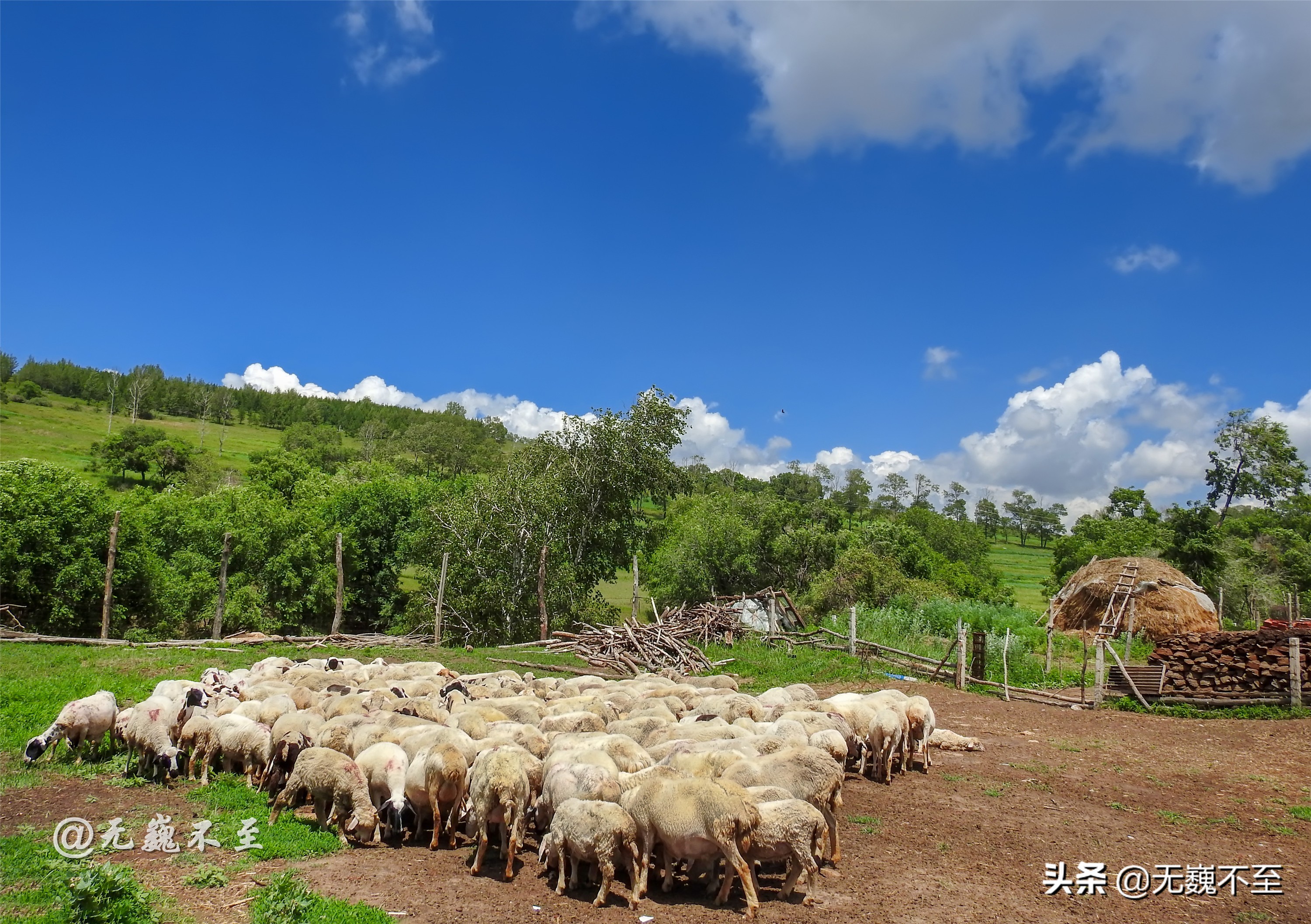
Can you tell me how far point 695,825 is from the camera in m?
6.59

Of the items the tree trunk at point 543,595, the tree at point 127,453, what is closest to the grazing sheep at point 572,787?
the tree trunk at point 543,595

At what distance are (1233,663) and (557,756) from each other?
16.7 meters

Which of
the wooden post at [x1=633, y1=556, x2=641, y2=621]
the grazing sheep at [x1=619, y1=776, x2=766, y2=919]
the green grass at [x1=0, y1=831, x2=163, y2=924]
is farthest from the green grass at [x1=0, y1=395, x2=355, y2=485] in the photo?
the grazing sheep at [x1=619, y1=776, x2=766, y2=919]

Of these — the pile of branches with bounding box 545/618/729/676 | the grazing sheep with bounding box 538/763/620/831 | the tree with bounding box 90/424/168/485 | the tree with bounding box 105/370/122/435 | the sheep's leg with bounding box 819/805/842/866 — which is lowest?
the pile of branches with bounding box 545/618/729/676

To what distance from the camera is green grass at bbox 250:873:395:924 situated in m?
5.62

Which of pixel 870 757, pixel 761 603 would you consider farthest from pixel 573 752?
pixel 761 603

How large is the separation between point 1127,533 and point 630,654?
136 ft

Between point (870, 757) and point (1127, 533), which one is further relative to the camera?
point (1127, 533)

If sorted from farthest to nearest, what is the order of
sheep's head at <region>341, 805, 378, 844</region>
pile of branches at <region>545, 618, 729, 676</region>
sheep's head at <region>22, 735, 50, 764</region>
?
pile of branches at <region>545, 618, 729, 676</region> → sheep's head at <region>22, 735, 50, 764</region> → sheep's head at <region>341, 805, 378, 844</region>

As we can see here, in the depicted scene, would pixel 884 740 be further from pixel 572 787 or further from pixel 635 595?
pixel 635 595

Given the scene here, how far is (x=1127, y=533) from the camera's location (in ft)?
162

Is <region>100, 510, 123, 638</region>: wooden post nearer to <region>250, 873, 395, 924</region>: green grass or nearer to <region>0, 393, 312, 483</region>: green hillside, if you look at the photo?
<region>250, 873, 395, 924</region>: green grass

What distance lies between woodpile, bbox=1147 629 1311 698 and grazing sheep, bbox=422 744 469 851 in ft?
54.3

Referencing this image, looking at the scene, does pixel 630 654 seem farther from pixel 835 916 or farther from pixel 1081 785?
pixel 835 916
